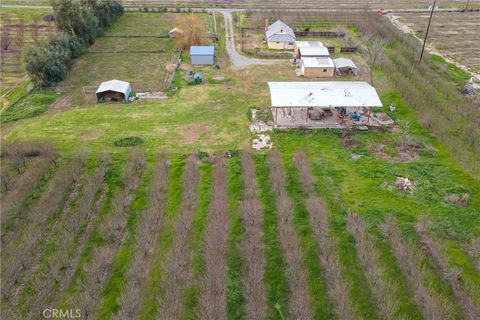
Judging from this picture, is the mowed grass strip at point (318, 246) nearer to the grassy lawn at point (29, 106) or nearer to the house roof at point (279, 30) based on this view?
the grassy lawn at point (29, 106)

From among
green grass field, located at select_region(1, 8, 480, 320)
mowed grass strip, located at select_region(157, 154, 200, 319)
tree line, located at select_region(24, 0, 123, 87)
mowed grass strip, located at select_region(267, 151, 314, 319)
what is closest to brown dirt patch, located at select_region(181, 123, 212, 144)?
green grass field, located at select_region(1, 8, 480, 320)

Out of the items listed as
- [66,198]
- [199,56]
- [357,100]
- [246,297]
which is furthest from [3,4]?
[246,297]

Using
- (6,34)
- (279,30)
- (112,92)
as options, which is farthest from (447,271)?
(6,34)

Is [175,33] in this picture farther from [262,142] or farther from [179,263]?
[179,263]

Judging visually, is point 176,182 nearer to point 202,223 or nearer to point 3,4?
point 202,223

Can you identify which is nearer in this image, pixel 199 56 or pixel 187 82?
pixel 187 82
